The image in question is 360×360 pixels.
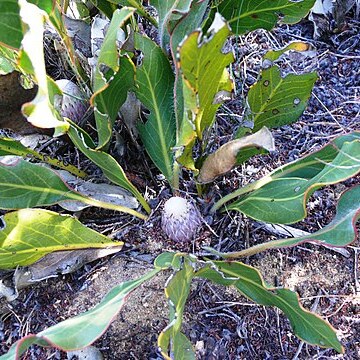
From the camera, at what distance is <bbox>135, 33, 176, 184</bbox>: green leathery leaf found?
1021 mm

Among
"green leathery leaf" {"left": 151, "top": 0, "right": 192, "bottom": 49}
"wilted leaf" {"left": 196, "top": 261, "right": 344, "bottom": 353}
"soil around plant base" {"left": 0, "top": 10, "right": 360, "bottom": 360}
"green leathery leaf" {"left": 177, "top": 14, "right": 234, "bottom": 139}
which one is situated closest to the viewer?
"green leathery leaf" {"left": 177, "top": 14, "right": 234, "bottom": 139}

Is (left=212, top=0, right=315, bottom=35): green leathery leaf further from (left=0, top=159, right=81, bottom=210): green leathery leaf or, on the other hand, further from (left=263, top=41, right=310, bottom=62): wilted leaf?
(left=0, top=159, right=81, bottom=210): green leathery leaf

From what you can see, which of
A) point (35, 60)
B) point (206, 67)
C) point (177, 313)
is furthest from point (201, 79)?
point (177, 313)

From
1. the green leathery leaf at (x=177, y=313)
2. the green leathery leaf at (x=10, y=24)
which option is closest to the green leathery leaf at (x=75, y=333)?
the green leathery leaf at (x=177, y=313)

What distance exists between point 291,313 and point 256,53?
0.78 m

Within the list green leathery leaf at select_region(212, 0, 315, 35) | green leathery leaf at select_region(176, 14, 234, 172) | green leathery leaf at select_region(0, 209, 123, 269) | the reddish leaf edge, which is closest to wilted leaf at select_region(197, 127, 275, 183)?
green leathery leaf at select_region(176, 14, 234, 172)

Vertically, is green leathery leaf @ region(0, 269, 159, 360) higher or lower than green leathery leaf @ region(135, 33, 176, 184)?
lower

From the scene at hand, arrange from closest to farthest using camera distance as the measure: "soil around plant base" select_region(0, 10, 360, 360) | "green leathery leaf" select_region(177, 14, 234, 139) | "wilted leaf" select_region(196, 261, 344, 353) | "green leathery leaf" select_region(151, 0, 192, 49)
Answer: "green leathery leaf" select_region(177, 14, 234, 139) → "wilted leaf" select_region(196, 261, 344, 353) → "green leathery leaf" select_region(151, 0, 192, 49) → "soil around plant base" select_region(0, 10, 360, 360)

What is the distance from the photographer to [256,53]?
1.41m

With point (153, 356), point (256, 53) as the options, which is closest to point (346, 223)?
point (153, 356)

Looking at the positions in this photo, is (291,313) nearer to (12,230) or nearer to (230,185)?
(230,185)

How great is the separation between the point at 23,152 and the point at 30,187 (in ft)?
0.41

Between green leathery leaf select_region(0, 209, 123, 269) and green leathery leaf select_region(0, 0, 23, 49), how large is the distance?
1.00ft

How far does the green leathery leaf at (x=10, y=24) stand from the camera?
0.83m
